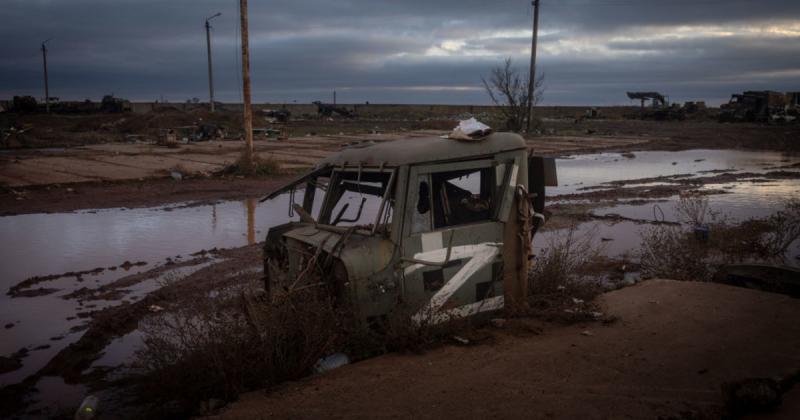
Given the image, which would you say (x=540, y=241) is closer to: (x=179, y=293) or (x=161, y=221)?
(x=179, y=293)

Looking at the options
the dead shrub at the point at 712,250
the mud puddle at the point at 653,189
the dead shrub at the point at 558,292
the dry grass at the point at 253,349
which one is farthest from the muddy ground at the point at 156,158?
the dry grass at the point at 253,349

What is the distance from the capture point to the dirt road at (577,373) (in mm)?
3998

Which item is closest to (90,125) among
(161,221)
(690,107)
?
(161,221)

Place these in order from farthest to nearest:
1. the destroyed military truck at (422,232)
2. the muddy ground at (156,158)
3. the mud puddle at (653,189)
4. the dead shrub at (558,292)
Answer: the muddy ground at (156,158) < the mud puddle at (653,189) < the dead shrub at (558,292) < the destroyed military truck at (422,232)

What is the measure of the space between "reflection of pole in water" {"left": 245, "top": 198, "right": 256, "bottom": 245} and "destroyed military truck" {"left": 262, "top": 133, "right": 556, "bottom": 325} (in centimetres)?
505

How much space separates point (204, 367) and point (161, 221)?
8.63m

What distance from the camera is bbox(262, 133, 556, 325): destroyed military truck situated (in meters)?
4.88

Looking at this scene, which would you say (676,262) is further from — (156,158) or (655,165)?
(156,158)

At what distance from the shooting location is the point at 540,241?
403 inches

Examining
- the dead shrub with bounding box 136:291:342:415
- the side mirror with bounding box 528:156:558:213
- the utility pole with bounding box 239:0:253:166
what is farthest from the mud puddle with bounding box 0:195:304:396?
the utility pole with bounding box 239:0:253:166

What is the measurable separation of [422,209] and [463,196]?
2.24 feet

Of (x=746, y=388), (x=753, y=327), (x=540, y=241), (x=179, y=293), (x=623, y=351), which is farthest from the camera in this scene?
(x=540, y=241)

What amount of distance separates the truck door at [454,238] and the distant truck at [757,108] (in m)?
53.6

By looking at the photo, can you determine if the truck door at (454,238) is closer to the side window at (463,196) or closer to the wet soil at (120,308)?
the side window at (463,196)
